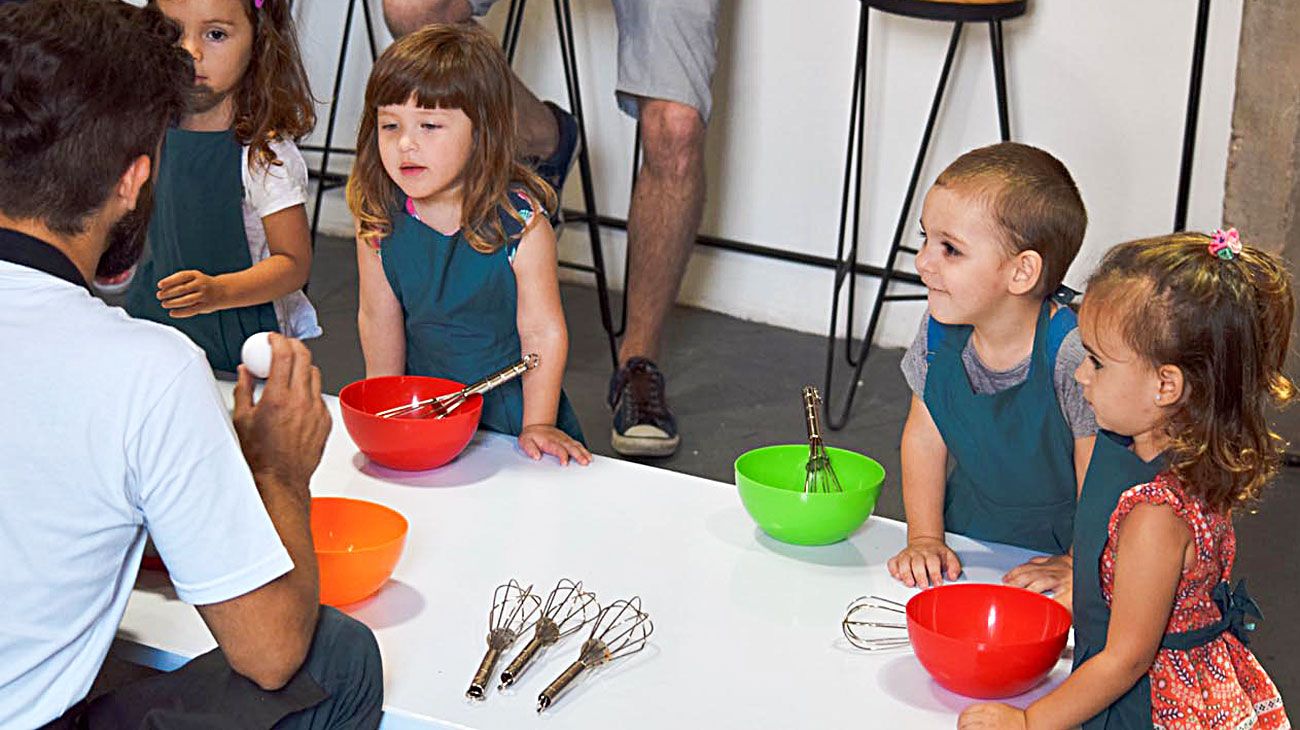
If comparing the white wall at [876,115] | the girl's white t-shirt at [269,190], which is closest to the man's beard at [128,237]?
the girl's white t-shirt at [269,190]

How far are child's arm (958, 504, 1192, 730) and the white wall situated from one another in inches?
87.3

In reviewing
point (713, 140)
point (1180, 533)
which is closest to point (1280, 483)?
point (713, 140)

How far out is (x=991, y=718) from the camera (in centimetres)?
136

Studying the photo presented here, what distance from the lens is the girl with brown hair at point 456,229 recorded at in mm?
2234

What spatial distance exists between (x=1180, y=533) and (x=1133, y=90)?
2.28 meters

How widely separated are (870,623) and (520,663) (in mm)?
363

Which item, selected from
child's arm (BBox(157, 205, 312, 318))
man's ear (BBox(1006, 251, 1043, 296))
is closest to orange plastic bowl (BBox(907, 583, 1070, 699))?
man's ear (BBox(1006, 251, 1043, 296))

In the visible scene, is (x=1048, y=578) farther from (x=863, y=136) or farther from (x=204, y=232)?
(x=863, y=136)

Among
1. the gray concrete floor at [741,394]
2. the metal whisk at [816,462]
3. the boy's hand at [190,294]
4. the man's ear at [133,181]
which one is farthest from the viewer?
the gray concrete floor at [741,394]

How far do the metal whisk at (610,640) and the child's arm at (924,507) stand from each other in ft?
1.02

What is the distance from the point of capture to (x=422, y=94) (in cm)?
222

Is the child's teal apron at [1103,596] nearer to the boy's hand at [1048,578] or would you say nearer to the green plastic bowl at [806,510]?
the boy's hand at [1048,578]

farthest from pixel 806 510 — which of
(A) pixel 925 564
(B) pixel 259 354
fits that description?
(B) pixel 259 354

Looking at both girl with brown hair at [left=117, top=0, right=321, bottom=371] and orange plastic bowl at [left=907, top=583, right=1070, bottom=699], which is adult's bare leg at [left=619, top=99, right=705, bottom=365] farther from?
orange plastic bowl at [left=907, top=583, right=1070, bottom=699]
